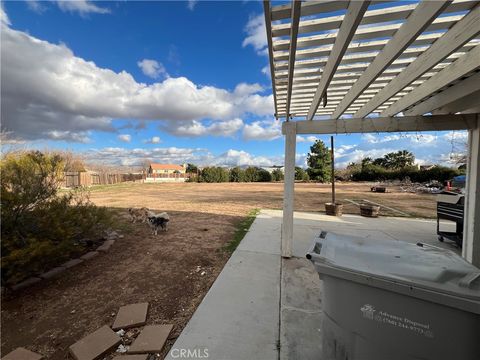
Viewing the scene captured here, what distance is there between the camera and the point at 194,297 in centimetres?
276

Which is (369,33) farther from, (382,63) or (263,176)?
(263,176)

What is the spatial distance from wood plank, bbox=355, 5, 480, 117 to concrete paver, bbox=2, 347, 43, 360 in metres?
4.21

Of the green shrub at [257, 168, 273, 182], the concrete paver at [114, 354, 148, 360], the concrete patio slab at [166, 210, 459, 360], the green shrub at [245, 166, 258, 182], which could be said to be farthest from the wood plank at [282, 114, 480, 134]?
the green shrub at [257, 168, 273, 182]

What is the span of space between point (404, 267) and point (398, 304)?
24 cm

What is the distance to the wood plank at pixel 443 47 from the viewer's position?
170 centimetres

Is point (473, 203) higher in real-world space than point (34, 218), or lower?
higher

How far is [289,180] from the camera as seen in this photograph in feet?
12.6

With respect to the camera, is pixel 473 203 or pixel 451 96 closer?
pixel 451 96

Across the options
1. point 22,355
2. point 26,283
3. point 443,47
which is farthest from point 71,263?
point 443,47

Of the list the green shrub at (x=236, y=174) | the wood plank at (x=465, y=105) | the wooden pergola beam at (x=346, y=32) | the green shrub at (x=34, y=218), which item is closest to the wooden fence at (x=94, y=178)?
the green shrub at (x=236, y=174)

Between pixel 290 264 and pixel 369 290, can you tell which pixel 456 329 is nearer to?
pixel 369 290

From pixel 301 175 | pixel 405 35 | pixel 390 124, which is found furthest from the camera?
pixel 301 175

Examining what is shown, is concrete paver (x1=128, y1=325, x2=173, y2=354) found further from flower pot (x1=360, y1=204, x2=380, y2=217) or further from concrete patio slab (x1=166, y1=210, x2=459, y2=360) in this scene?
flower pot (x1=360, y1=204, x2=380, y2=217)

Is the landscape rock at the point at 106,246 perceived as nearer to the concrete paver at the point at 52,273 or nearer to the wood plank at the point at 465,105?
the concrete paver at the point at 52,273
